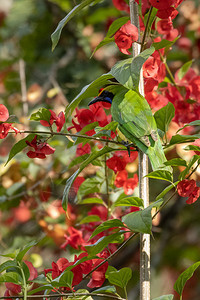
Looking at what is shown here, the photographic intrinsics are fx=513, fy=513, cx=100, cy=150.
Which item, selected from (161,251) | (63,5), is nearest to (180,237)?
(161,251)

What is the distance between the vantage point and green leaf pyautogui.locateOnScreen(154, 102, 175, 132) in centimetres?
83

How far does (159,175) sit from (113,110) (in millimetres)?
184

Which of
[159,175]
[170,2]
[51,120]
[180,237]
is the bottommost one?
[180,237]

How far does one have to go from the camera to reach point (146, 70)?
2.78 feet

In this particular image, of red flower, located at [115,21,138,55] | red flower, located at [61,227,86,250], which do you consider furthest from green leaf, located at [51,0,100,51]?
red flower, located at [61,227,86,250]

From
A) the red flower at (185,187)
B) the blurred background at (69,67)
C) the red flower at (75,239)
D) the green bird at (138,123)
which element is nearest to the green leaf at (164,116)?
the green bird at (138,123)

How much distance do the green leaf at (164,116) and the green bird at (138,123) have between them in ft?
0.06

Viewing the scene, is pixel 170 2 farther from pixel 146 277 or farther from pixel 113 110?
pixel 146 277

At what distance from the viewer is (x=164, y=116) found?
846mm

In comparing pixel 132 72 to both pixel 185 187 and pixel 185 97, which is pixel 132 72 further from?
pixel 185 97

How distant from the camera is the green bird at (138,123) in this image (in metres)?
0.81

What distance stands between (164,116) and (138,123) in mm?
47

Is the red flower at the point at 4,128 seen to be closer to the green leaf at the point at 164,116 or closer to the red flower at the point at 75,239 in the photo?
the green leaf at the point at 164,116

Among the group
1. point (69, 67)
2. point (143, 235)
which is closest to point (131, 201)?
point (143, 235)
